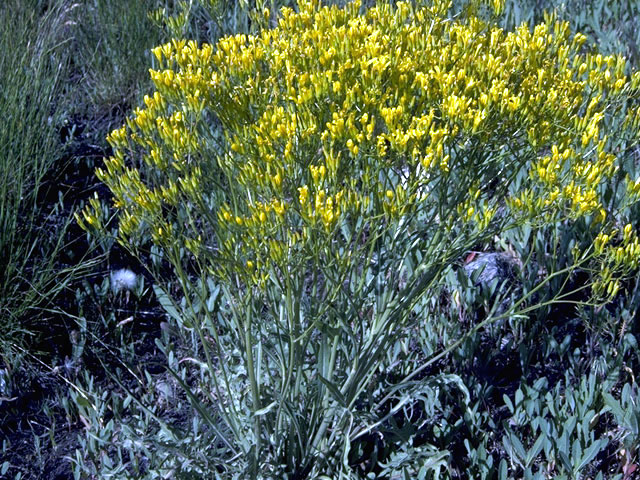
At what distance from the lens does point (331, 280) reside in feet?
7.04

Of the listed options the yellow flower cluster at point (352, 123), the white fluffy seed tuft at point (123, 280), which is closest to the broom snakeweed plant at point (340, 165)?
the yellow flower cluster at point (352, 123)

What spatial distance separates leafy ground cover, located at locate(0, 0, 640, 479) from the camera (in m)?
2.22

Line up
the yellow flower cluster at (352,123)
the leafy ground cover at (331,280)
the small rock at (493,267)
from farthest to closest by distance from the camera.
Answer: the small rock at (493,267) < the leafy ground cover at (331,280) < the yellow flower cluster at (352,123)

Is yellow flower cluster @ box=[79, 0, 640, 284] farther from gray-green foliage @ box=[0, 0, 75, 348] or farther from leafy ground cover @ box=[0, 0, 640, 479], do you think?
gray-green foliage @ box=[0, 0, 75, 348]

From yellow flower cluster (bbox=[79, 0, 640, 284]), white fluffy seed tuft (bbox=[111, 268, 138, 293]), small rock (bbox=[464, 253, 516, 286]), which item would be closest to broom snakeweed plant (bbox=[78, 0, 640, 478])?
yellow flower cluster (bbox=[79, 0, 640, 284])

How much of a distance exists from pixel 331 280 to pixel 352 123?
16.4 inches

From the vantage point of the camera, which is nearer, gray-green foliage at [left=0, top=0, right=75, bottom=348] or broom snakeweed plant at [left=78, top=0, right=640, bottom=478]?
broom snakeweed plant at [left=78, top=0, right=640, bottom=478]

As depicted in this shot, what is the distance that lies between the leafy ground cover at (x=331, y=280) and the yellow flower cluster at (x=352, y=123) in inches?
0.5

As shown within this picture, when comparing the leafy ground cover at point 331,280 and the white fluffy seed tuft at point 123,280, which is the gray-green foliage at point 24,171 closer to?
the leafy ground cover at point 331,280

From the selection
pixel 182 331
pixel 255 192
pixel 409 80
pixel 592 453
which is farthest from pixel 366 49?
pixel 182 331

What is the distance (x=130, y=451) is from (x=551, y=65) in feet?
6.60

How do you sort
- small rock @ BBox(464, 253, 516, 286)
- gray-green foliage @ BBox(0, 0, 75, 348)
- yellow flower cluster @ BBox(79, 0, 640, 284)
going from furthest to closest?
small rock @ BBox(464, 253, 516, 286)
gray-green foliage @ BBox(0, 0, 75, 348)
yellow flower cluster @ BBox(79, 0, 640, 284)

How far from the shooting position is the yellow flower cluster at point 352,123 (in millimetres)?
2113

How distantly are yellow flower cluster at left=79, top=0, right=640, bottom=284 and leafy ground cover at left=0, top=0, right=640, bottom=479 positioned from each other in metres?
0.01
